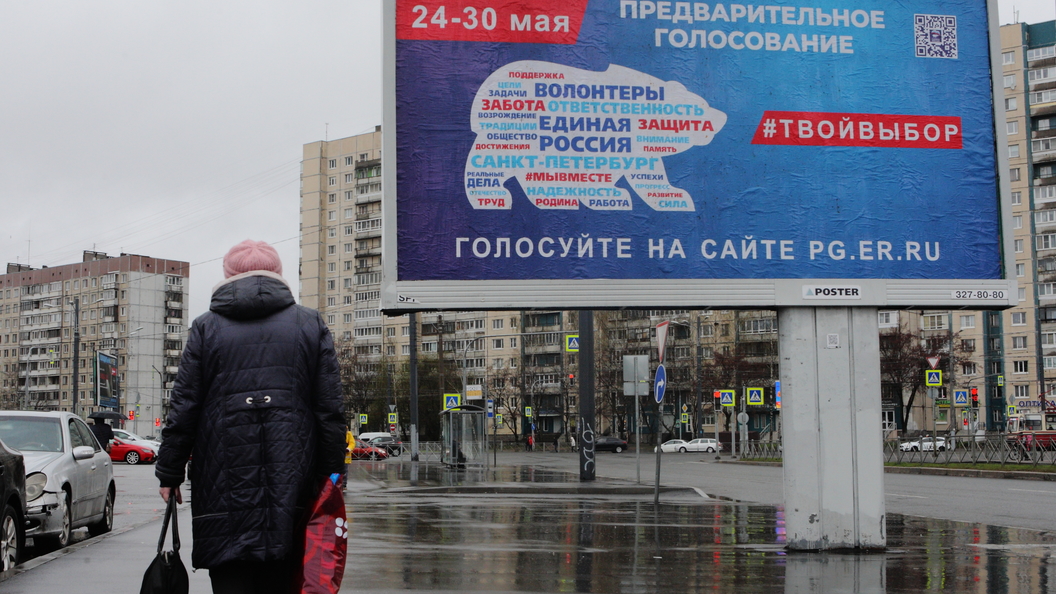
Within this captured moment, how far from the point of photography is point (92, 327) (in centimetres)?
13775

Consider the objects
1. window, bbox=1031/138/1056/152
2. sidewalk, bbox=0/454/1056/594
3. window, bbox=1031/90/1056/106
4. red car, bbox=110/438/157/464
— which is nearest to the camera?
sidewalk, bbox=0/454/1056/594

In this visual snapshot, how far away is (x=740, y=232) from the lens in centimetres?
1045

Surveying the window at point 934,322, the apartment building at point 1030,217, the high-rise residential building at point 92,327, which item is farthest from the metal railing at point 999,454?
the high-rise residential building at point 92,327

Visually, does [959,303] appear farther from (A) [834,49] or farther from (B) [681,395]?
(B) [681,395]

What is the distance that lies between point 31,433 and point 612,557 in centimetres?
684

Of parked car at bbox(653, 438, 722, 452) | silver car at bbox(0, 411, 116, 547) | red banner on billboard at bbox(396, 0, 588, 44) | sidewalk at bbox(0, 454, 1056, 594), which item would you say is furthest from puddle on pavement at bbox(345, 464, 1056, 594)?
parked car at bbox(653, 438, 722, 452)

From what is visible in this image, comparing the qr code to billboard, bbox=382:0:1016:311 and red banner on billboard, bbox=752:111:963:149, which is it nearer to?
billboard, bbox=382:0:1016:311

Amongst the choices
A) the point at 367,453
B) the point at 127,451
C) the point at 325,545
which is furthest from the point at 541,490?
the point at 367,453

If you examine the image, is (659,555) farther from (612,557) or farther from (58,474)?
(58,474)

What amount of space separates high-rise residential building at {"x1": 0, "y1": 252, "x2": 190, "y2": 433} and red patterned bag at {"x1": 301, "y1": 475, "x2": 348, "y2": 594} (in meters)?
130

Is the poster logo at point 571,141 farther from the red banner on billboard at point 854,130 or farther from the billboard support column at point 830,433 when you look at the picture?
the billboard support column at point 830,433

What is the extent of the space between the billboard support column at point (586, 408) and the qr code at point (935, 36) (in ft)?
49.5

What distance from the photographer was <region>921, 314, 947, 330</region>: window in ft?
326

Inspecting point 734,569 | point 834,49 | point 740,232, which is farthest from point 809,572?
point 834,49
